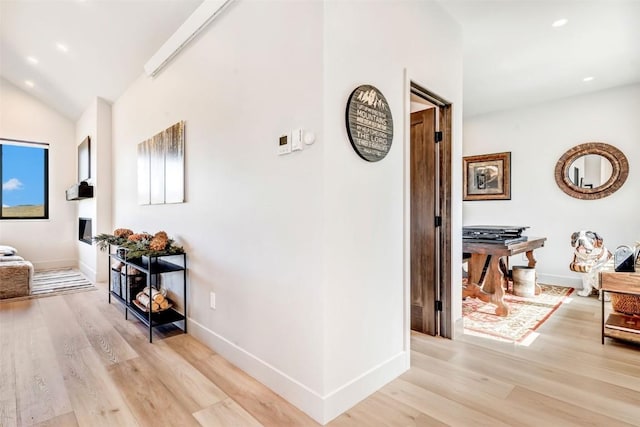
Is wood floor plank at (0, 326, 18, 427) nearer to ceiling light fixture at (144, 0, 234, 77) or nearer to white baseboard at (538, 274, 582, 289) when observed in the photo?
ceiling light fixture at (144, 0, 234, 77)

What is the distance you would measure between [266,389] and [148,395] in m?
0.69

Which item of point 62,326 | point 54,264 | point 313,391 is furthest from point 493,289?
point 54,264

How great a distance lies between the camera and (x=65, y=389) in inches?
78.7

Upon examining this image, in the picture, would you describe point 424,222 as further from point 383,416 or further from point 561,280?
point 561,280

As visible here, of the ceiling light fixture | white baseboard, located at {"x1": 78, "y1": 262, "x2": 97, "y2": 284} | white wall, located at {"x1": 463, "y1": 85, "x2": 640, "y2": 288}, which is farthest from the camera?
white baseboard, located at {"x1": 78, "y1": 262, "x2": 97, "y2": 284}

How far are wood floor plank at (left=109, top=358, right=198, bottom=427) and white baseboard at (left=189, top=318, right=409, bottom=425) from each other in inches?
18.1

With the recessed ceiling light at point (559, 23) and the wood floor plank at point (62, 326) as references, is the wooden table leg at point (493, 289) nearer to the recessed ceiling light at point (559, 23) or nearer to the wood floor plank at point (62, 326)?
the recessed ceiling light at point (559, 23)

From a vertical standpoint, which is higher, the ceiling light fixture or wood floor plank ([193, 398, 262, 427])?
the ceiling light fixture

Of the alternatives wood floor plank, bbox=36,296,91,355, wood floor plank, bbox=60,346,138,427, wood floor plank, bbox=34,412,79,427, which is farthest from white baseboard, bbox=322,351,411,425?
wood floor plank, bbox=36,296,91,355

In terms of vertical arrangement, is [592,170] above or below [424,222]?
above

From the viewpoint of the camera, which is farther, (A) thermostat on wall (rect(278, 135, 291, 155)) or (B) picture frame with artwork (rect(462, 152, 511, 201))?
(B) picture frame with artwork (rect(462, 152, 511, 201))

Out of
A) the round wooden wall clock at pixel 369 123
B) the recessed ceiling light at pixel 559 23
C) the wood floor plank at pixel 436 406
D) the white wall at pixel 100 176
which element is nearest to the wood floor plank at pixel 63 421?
the wood floor plank at pixel 436 406

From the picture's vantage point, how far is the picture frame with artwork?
17.1ft

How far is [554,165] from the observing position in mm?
4754
